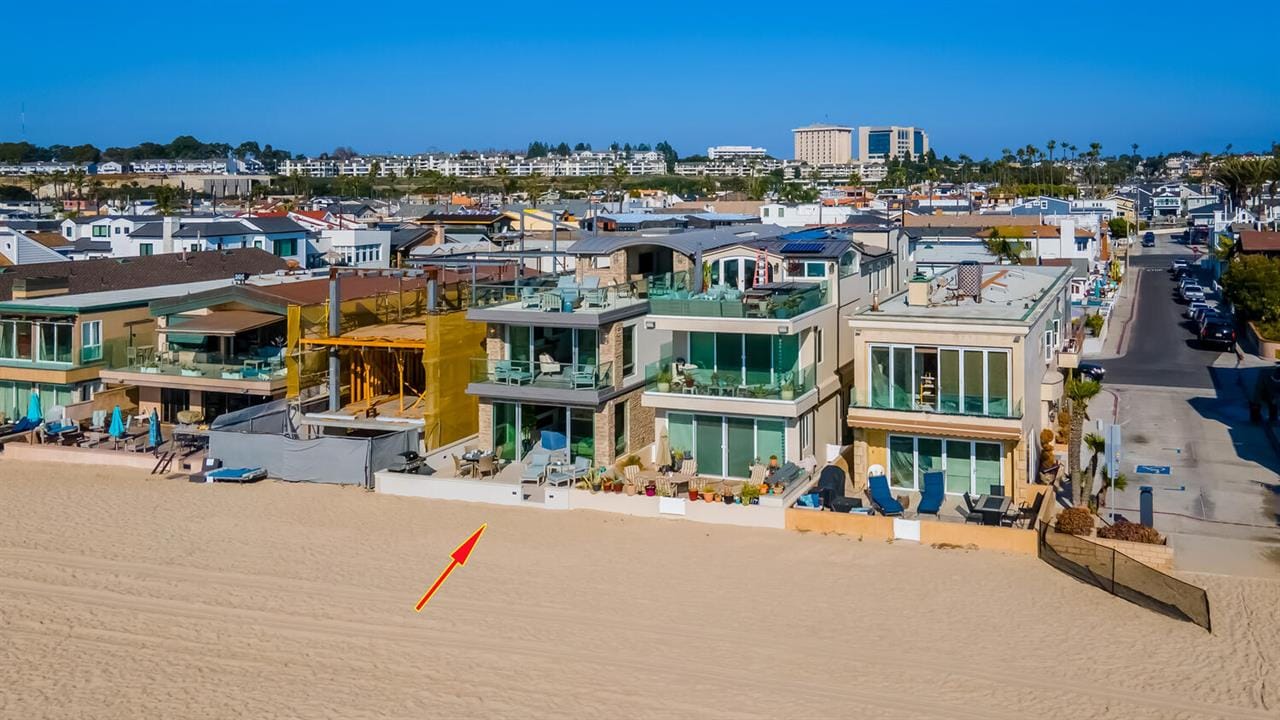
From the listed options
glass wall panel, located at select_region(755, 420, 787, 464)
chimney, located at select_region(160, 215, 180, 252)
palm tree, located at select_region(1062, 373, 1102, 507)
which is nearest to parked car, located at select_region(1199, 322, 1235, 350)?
palm tree, located at select_region(1062, 373, 1102, 507)

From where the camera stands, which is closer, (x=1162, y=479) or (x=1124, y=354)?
(x=1162, y=479)

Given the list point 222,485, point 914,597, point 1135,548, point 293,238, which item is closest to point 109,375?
point 222,485

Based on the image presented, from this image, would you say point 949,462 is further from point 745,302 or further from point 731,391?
point 745,302

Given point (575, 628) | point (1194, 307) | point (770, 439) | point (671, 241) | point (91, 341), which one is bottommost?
point (575, 628)

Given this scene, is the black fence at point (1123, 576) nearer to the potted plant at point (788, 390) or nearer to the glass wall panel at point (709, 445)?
the potted plant at point (788, 390)

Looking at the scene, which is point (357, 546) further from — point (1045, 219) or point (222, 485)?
point (1045, 219)

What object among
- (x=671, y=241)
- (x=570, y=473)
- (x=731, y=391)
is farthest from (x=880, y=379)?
(x=671, y=241)

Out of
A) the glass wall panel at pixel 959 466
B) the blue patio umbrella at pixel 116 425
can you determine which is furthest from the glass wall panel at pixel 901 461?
the blue patio umbrella at pixel 116 425
